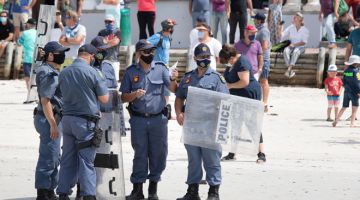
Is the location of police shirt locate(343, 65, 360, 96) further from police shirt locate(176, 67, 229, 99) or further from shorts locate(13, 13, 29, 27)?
shorts locate(13, 13, 29, 27)

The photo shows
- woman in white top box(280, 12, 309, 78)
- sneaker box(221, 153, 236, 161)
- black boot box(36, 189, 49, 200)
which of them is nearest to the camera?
black boot box(36, 189, 49, 200)

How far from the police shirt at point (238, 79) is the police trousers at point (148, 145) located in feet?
6.40

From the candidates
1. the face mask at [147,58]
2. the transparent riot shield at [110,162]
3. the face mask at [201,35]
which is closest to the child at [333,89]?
the face mask at [201,35]

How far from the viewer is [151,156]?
12.4 meters

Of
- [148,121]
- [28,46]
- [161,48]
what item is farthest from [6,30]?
[148,121]

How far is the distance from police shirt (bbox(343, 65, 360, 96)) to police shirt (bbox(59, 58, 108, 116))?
26.7ft

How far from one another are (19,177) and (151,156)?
2125mm

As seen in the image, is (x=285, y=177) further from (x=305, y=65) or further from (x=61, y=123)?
(x=305, y=65)

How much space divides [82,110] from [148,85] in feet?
3.49

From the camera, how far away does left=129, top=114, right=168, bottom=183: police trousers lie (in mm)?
12289

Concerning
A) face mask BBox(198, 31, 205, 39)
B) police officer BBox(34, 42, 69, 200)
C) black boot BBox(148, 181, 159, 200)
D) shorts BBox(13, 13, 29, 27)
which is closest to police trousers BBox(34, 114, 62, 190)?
police officer BBox(34, 42, 69, 200)

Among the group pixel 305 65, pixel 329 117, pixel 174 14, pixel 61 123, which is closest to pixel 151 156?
pixel 61 123

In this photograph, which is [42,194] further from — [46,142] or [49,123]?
[49,123]

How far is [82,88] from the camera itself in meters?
11.5
